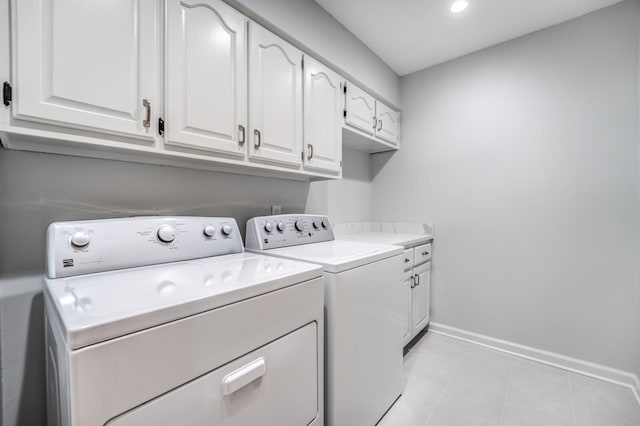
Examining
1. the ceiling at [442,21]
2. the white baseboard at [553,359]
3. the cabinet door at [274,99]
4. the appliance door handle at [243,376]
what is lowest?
the white baseboard at [553,359]

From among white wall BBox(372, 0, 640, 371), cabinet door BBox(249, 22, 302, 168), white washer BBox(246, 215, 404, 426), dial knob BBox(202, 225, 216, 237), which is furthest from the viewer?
white wall BBox(372, 0, 640, 371)

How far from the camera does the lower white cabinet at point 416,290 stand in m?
2.16

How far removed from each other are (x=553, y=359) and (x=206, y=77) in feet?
9.56

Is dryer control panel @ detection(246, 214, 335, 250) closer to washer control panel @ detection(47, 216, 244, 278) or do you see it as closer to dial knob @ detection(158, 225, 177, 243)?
washer control panel @ detection(47, 216, 244, 278)

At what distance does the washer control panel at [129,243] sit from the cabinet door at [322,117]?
0.75 m

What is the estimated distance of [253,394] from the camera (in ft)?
2.69

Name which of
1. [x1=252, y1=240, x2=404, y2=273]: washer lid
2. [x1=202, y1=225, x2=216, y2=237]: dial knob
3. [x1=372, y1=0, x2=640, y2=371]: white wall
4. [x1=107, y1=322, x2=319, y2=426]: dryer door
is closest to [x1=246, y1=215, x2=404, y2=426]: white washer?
[x1=252, y1=240, x2=404, y2=273]: washer lid

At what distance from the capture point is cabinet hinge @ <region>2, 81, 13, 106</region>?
2.57 ft

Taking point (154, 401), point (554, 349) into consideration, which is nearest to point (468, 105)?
point (554, 349)

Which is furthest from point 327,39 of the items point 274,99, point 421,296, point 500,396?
point 500,396

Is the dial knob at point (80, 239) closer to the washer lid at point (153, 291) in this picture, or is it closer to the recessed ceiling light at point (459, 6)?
the washer lid at point (153, 291)

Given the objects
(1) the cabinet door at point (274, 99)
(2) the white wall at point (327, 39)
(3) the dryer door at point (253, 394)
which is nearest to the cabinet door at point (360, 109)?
(2) the white wall at point (327, 39)

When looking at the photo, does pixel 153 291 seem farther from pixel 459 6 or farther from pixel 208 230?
pixel 459 6

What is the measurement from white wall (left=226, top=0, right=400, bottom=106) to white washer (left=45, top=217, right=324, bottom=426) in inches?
46.1
